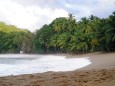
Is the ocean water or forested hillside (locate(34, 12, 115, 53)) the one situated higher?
forested hillside (locate(34, 12, 115, 53))

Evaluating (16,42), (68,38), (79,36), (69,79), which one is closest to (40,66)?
(69,79)

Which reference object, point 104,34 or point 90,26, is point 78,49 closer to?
point 90,26

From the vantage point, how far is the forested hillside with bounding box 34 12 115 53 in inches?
1928

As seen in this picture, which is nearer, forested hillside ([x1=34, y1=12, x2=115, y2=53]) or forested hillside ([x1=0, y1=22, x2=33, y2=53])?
forested hillside ([x1=34, y1=12, x2=115, y2=53])

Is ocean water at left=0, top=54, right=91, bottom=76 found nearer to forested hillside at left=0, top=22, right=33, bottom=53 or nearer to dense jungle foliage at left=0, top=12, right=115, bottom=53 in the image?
dense jungle foliage at left=0, top=12, right=115, bottom=53

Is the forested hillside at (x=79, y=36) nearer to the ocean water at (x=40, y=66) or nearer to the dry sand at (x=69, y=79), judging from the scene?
the ocean water at (x=40, y=66)

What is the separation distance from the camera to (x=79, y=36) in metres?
62.0

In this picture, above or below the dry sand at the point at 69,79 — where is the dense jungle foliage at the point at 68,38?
above

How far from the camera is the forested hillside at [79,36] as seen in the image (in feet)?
161

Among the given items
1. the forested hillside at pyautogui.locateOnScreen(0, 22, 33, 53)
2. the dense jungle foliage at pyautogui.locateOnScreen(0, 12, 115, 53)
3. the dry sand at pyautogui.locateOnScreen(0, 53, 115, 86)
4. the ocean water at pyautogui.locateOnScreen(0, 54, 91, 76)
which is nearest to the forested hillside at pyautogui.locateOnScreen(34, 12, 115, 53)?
the dense jungle foliage at pyautogui.locateOnScreen(0, 12, 115, 53)

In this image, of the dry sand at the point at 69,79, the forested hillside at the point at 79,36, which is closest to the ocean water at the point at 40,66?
the dry sand at the point at 69,79

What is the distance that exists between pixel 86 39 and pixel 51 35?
24136 millimetres

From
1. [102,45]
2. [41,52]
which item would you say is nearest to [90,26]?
[102,45]

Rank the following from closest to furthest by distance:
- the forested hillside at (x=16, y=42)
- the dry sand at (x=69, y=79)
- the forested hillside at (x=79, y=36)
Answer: the dry sand at (x=69, y=79), the forested hillside at (x=79, y=36), the forested hillside at (x=16, y=42)
